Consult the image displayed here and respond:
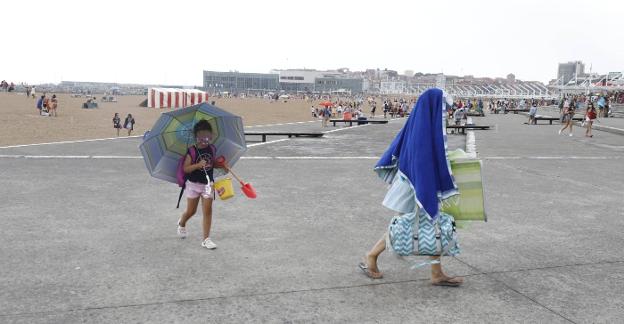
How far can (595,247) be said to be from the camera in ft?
17.8

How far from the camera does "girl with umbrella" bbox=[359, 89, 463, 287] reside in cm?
379

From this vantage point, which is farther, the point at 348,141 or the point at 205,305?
the point at 348,141

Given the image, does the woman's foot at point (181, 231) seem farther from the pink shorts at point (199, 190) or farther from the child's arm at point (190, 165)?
the child's arm at point (190, 165)

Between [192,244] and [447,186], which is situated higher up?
[447,186]

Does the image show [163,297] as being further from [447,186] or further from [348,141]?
[348,141]

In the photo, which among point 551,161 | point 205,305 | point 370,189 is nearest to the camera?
point 205,305

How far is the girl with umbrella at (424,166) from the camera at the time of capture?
12.4ft

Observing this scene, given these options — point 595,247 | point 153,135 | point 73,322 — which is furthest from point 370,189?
point 73,322

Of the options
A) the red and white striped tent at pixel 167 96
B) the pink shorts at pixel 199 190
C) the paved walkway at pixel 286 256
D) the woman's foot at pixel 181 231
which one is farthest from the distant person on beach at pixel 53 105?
the pink shorts at pixel 199 190

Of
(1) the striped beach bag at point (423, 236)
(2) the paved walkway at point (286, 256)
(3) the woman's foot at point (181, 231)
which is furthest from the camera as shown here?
(3) the woman's foot at point (181, 231)

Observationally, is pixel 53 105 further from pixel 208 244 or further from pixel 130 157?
Result: pixel 208 244

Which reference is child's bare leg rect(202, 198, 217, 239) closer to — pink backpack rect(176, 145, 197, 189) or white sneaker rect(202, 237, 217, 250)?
white sneaker rect(202, 237, 217, 250)

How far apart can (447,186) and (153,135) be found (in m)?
2.88

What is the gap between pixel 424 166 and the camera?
12.4ft
